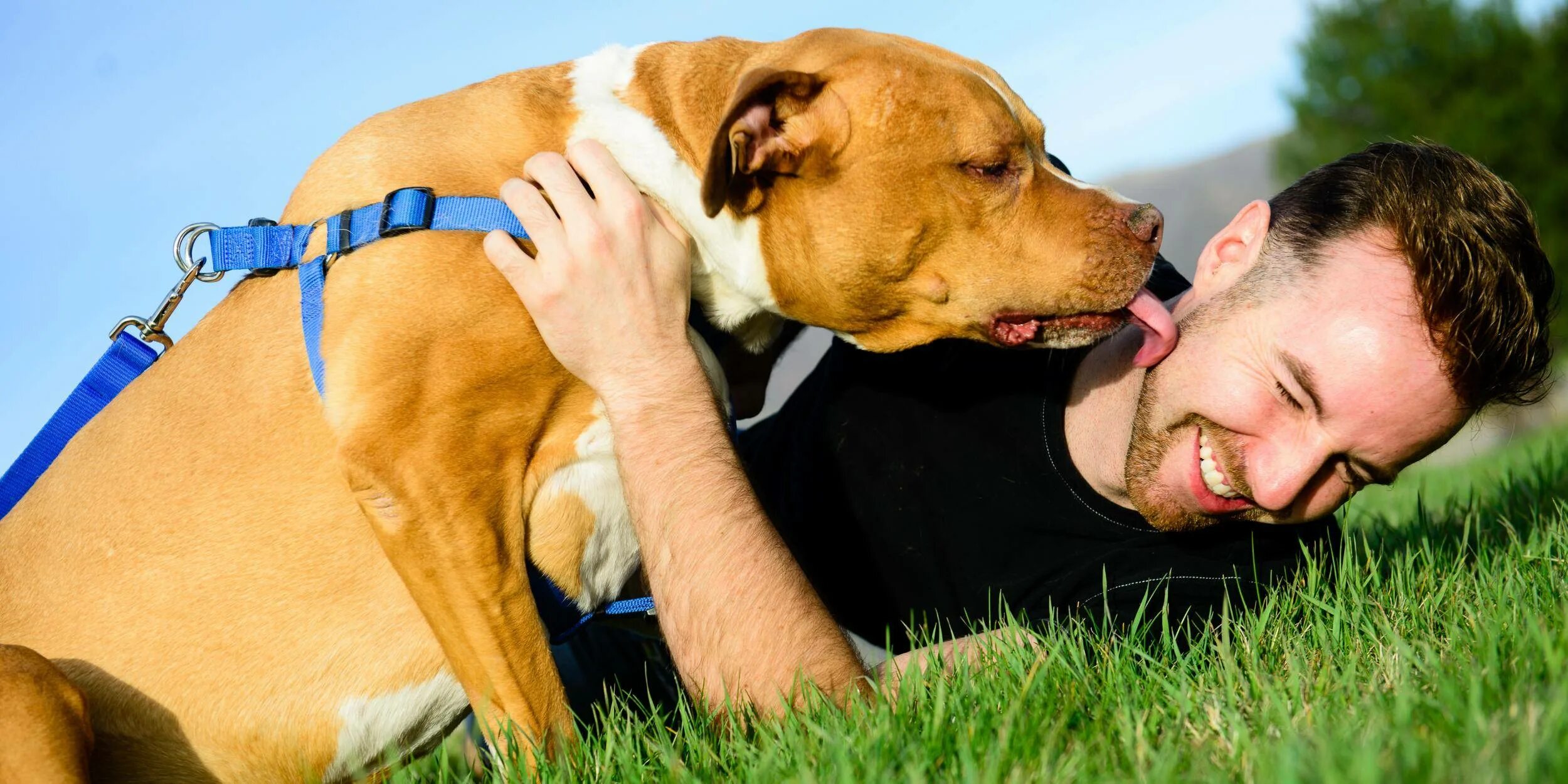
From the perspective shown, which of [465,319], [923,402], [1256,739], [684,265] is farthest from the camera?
[923,402]

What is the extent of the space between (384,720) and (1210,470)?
2.39 m

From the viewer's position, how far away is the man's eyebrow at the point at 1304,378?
318cm

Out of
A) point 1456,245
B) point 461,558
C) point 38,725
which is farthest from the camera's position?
point 1456,245

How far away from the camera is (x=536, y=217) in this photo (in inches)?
109

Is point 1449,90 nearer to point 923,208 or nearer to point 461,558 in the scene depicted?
point 923,208

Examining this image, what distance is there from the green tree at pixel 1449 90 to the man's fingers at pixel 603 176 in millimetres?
22340

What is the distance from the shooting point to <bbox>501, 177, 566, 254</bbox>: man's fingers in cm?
276

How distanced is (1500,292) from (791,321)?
200 centimetres

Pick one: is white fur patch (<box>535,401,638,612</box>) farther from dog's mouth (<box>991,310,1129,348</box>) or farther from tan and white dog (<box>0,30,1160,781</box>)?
dog's mouth (<box>991,310,1129,348</box>)

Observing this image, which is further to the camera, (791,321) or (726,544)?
(791,321)

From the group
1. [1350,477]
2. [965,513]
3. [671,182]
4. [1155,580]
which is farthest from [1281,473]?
[671,182]

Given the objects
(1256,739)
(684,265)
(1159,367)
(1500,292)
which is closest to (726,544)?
(684,265)

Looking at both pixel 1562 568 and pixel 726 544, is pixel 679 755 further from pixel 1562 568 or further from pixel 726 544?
pixel 1562 568

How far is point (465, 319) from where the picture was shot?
269 cm
